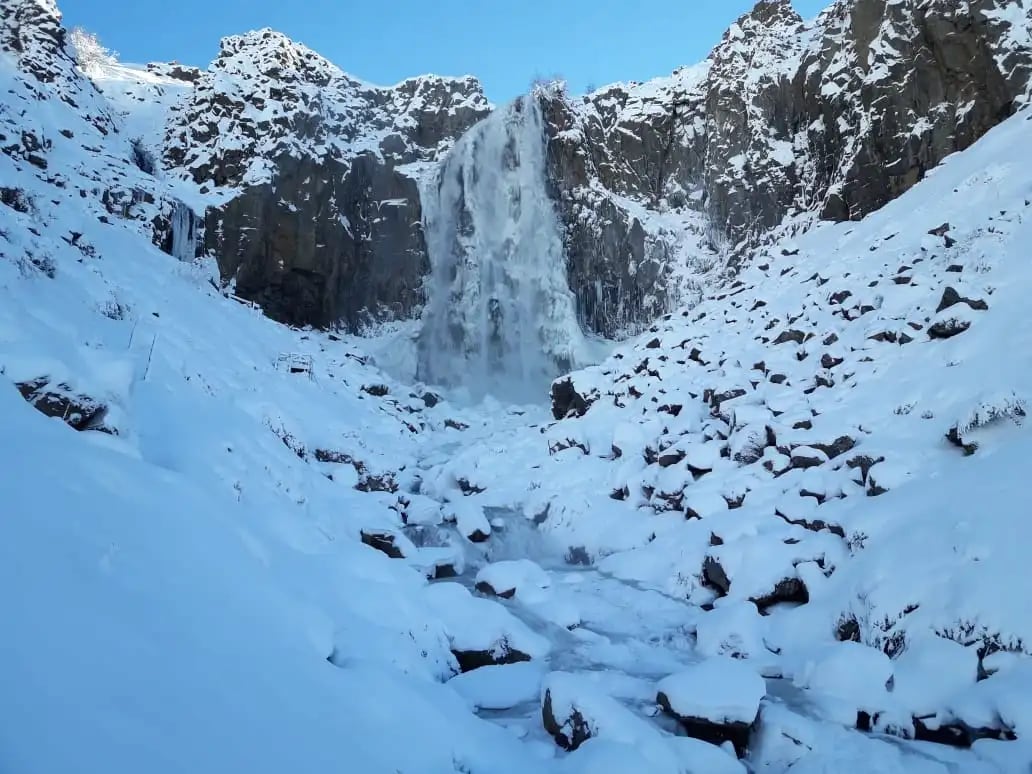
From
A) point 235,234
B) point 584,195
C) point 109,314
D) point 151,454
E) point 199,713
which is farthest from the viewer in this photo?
point 584,195

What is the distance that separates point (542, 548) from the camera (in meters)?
9.59

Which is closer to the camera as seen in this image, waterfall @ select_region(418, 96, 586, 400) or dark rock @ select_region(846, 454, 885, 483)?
dark rock @ select_region(846, 454, 885, 483)

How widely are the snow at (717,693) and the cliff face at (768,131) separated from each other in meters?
18.1

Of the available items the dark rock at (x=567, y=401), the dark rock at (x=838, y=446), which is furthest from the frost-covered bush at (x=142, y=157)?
the dark rock at (x=838, y=446)

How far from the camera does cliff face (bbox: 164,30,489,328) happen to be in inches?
989

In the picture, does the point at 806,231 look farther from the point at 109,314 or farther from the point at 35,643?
the point at 35,643

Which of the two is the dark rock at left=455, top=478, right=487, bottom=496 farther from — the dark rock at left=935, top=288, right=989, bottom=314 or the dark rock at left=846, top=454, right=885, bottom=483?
the dark rock at left=935, top=288, right=989, bottom=314

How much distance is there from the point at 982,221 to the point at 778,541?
8742mm

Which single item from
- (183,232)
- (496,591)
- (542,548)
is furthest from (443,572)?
(183,232)

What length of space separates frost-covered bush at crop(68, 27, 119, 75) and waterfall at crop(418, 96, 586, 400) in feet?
67.0

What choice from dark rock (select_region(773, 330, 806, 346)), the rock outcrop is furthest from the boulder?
the rock outcrop

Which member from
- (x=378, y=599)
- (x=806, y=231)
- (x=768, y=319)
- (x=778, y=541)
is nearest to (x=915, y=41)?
(x=806, y=231)

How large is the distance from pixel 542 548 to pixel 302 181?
74.3 ft

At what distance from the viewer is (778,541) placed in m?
6.55
